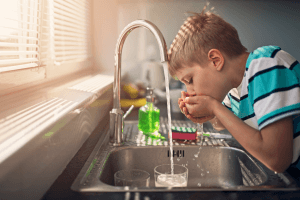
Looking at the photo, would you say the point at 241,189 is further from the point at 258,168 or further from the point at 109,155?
the point at 109,155

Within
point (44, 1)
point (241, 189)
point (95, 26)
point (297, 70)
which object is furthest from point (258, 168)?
point (95, 26)

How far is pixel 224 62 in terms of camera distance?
873 millimetres

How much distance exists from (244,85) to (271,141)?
0.67 ft

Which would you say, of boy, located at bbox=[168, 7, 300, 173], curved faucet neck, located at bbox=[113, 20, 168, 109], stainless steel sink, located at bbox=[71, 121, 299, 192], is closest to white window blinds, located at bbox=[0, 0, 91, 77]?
curved faucet neck, located at bbox=[113, 20, 168, 109]

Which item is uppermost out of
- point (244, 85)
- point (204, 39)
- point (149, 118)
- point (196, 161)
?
point (204, 39)

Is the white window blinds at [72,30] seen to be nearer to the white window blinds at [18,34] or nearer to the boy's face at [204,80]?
the white window blinds at [18,34]

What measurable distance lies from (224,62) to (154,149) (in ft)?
1.34

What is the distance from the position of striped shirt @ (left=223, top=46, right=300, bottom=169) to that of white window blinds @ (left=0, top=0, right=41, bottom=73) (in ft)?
2.47

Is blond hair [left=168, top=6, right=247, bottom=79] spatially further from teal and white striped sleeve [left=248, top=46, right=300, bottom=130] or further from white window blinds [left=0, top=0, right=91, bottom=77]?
white window blinds [left=0, top=0, right=91, bottom=77]

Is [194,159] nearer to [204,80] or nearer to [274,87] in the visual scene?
[204,80]

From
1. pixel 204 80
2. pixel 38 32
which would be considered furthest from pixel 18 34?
pixel 204 80

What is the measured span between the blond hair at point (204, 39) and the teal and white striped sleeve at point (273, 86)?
16 cm

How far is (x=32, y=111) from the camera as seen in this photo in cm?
76

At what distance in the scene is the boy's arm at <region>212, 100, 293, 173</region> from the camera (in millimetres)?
657
